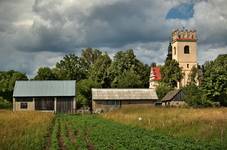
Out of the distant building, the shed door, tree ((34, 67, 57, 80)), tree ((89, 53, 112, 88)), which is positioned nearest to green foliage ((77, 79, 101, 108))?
the shed door

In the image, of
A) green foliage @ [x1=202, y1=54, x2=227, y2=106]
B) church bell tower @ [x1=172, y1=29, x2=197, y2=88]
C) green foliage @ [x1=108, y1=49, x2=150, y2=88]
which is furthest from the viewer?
church bell tower @ [x1=172, y1=29, x2=197, y2=88]

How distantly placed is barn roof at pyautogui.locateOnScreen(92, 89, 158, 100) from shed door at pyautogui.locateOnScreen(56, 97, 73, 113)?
459 cm

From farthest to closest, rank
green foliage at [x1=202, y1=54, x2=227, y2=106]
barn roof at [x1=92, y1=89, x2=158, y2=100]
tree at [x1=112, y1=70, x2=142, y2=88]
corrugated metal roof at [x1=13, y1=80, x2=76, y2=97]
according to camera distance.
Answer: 1. tree at [x1=112, y1=70, x2=142, y2=88]
2. barn roof at [x1=92, y1=89, x2=158, y2=100]
3. corrugated metal roof at [x1=13, y1=80, x2=76, y2=97]
4. green foliage at [x1=202, y1=54, x2=227, y2=106]

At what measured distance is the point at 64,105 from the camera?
74.4m

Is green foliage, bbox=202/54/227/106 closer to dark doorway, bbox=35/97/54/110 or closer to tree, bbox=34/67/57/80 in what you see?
dark doorway, bbox=35/97/54/110

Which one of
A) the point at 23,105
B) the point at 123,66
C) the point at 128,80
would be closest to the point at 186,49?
the point at 123,66

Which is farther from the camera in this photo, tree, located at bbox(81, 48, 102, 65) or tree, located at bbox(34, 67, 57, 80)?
tree, located at bbox(81, 48, 102, 65)

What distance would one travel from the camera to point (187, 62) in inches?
4158

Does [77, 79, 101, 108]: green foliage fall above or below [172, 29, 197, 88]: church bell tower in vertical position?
below

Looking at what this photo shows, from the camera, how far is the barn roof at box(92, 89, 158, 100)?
7731cm

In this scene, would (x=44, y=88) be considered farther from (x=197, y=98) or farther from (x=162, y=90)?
(x=162, y=90)

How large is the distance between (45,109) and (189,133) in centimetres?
5481

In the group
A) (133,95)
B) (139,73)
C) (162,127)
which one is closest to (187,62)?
(139,73)

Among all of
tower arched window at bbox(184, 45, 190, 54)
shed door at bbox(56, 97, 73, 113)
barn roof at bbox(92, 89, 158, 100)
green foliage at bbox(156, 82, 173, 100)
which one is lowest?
shed door at bbox(56, 97, 73, 113)
